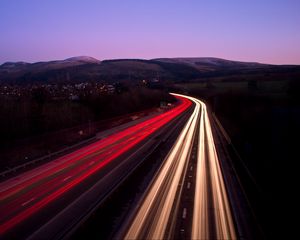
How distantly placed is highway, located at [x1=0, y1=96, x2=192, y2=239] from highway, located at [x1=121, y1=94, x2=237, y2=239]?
277 cm

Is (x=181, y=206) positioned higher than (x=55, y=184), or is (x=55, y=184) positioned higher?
(x=181, y=206)

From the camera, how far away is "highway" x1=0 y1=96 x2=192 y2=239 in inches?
637

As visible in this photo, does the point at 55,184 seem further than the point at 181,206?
Yes

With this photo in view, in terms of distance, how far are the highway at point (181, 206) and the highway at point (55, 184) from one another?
2.77m

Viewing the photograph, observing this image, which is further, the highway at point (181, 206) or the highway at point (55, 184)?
the highway at point (55, 184)

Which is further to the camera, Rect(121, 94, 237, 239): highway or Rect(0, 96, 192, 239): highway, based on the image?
Rect(0, 96, 192, 239): highway

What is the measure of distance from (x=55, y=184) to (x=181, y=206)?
820cm

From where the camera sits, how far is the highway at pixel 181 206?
1412 cm

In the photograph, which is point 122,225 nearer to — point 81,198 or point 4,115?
point 81,198

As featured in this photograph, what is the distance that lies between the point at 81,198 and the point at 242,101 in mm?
40315

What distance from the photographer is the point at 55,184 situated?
73.3 feet

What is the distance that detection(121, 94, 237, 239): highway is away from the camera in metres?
14.1

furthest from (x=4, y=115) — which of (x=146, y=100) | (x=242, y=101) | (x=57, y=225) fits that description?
(x=146, y=100)

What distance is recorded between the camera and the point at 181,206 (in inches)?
689
